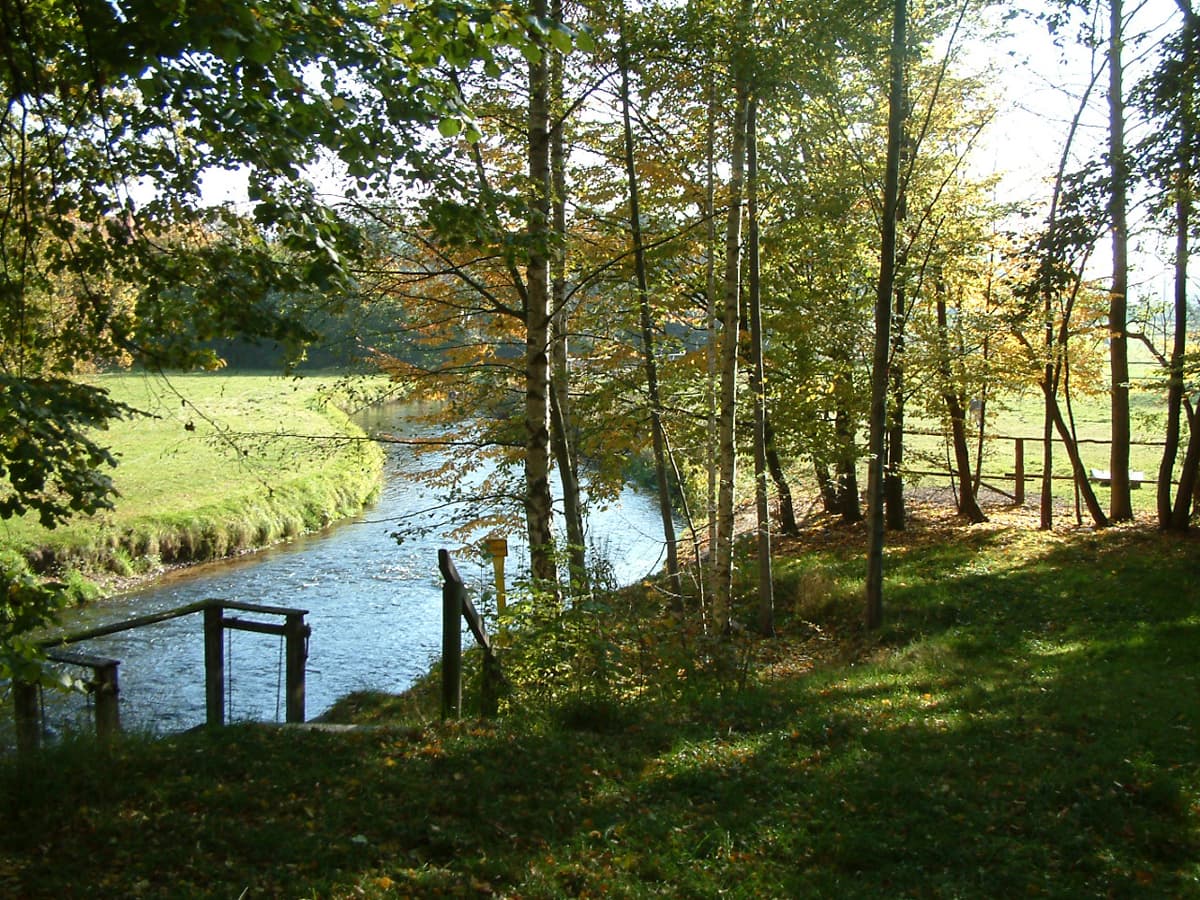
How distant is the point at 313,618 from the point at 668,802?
37.1 ft

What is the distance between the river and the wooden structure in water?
1.47 meters

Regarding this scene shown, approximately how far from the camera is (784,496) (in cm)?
1811

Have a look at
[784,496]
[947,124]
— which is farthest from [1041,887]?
[784,496]

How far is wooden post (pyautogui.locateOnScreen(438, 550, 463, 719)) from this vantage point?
6.09 m

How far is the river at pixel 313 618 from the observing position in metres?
11.1

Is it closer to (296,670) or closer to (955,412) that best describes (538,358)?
(296,670)

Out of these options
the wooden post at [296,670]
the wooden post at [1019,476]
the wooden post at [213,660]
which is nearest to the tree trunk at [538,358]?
the wooden post at [296,670]

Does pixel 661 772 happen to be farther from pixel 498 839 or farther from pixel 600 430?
pixel 600 430

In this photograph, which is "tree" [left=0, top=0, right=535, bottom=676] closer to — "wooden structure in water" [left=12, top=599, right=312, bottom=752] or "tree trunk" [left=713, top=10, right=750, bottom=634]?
"wooden structure in water" [left=12, top=599, right=312, bottom=752]

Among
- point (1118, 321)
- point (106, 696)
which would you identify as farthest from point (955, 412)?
point (106, 696)

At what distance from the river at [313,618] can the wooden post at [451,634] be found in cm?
126

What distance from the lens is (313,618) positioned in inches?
591

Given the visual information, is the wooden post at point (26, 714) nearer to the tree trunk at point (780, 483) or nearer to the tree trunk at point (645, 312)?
the tree trunk at point (645, 312)

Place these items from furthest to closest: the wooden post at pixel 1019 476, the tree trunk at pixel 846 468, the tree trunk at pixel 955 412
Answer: the wooden post at pixel 1019 476
the tree trunk at pixel 955 412
the tree trunk at pixel 846 468
